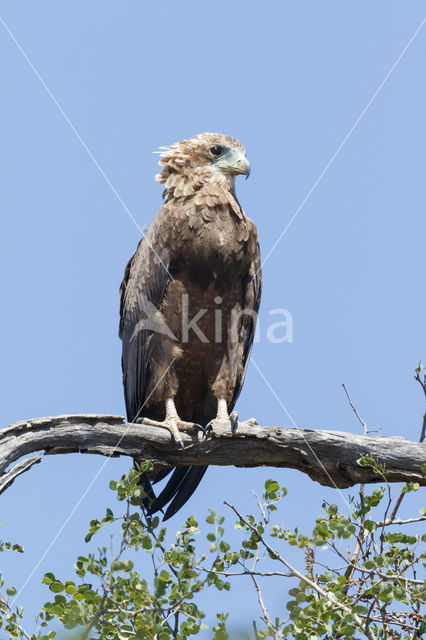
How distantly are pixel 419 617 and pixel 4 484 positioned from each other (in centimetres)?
225

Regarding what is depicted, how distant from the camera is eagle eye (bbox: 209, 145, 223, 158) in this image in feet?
22.1

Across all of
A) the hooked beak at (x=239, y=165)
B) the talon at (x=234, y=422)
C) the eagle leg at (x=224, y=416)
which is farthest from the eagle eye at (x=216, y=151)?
the talon at (x=234, y=422)

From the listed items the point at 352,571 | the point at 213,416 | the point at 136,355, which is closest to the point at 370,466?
the point at 352,571

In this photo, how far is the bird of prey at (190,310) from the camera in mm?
6109

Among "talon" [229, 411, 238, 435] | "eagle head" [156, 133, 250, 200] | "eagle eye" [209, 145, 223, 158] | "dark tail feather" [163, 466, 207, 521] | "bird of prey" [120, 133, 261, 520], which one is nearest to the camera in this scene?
"talon" [229, 411, 238, 435]

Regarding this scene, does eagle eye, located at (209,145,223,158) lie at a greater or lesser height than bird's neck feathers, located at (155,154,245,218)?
greater

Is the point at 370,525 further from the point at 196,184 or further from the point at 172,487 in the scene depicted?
the point at 196,184

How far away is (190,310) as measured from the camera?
6082mm

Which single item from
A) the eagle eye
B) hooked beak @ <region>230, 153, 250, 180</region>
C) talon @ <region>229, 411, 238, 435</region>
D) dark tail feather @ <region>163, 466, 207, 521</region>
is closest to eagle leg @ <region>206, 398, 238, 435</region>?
talon @ <region>229, 411, 238, 435</region>

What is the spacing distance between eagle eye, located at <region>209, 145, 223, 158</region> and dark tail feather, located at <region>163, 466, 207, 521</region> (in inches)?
95.0

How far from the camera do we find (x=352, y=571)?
14.5ft

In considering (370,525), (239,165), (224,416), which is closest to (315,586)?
(370,525)

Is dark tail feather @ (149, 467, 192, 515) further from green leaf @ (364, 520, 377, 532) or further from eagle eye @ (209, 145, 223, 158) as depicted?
eagle eye @ (209, 145, 223, 158)

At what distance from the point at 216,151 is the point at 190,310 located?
143cm
